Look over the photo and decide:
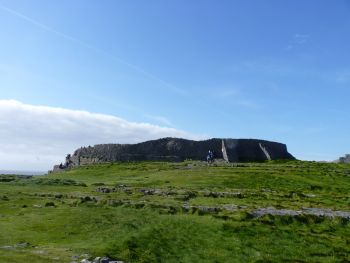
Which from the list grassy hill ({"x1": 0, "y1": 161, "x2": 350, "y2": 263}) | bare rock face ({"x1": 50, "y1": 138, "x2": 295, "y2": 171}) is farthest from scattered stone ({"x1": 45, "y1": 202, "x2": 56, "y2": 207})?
bare rock face ({"x1": 50, "y1": 138, "x2": 295, "y2": 171})

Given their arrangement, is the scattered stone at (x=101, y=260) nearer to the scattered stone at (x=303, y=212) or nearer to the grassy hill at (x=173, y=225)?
the grassy hill at (x=173, y=225)

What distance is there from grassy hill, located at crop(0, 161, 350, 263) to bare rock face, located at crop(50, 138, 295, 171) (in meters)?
49.6

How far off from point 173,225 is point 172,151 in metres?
74.3

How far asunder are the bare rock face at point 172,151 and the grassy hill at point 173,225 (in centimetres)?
4957

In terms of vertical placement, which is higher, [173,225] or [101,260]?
[173,225]

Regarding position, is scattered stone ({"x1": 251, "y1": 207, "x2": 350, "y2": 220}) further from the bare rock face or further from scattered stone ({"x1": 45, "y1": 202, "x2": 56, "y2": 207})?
the bare rock face

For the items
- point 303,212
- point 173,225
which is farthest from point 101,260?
point 303,212

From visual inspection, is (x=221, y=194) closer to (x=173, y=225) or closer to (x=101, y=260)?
(x=173, y=225)

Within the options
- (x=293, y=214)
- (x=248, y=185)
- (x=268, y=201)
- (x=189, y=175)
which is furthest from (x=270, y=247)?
(x=189, y=175)

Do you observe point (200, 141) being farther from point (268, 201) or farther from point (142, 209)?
point (142, 209)

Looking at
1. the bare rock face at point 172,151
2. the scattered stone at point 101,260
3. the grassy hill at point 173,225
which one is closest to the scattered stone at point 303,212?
the grassy hill at point 173,225

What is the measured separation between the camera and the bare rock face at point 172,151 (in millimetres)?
101812

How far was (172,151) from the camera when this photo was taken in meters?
104

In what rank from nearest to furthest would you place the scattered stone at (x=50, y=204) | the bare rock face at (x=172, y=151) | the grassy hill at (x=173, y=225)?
the grassy hill at (x=173, y=225)
the scattered stone at (x=50, y=204)
the bare rock face at (x=172, y=151)
